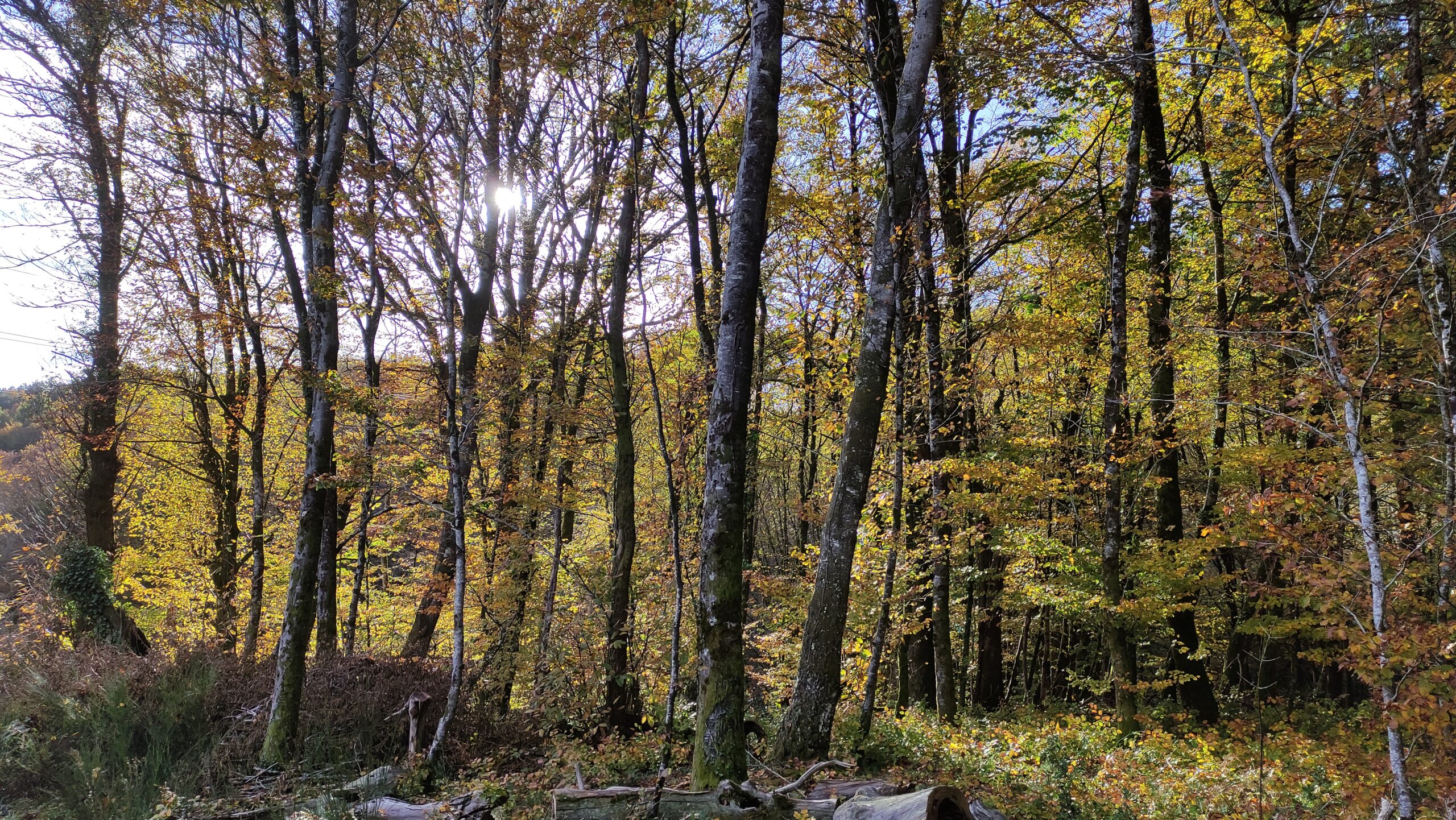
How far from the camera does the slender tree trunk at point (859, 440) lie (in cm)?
568

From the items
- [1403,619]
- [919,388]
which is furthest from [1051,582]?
[1403,619]

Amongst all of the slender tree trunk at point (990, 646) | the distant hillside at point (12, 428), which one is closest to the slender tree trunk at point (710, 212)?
the slender tree trunk at point (990, 646)

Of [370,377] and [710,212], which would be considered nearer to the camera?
[710,212]

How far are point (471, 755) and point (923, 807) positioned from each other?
6.53m

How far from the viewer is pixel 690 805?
4043 mm

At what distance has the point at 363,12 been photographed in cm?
910

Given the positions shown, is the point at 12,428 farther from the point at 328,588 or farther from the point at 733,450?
the point at 733,450

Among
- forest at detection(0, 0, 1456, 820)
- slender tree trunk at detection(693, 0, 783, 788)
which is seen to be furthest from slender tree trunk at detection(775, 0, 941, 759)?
slender tree trunk at detection(693, 0, 783, 788)

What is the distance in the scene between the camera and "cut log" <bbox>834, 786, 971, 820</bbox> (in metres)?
3.08

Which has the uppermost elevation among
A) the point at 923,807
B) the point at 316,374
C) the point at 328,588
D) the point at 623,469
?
the point at 316,374

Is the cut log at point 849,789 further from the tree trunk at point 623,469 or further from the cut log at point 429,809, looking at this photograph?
the tree trunk at point 623,469

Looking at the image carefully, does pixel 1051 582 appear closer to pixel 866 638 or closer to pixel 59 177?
pixel 866 638

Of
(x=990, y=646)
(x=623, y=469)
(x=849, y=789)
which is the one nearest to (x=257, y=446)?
(x=623, y=469)

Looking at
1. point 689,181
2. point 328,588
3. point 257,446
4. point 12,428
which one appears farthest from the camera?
point 12,428
